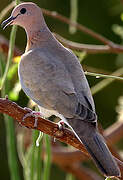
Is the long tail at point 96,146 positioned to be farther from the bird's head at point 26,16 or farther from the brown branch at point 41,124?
the bird's head at point 26,16

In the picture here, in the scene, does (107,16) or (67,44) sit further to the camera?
(107,16)

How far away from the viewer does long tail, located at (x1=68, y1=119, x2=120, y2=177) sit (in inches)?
45.1

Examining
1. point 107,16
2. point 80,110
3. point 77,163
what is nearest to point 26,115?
point 80,110

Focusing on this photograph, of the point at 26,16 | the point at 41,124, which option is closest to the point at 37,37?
the point at 26,16

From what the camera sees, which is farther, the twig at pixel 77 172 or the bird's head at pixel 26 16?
the twig at pixel 77 172

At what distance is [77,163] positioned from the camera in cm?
221

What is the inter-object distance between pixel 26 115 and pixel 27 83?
20 centimetres

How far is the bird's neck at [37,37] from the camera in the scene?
1564mm

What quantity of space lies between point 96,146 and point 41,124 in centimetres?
13

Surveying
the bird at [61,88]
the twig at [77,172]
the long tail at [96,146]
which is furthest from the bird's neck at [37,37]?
the twig at [77,172]

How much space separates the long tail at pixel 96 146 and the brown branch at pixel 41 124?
1.1 inches

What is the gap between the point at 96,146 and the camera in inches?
47.7

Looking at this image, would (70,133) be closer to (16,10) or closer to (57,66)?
(57,66)

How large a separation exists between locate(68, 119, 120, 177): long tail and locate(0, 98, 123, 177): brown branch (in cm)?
3
